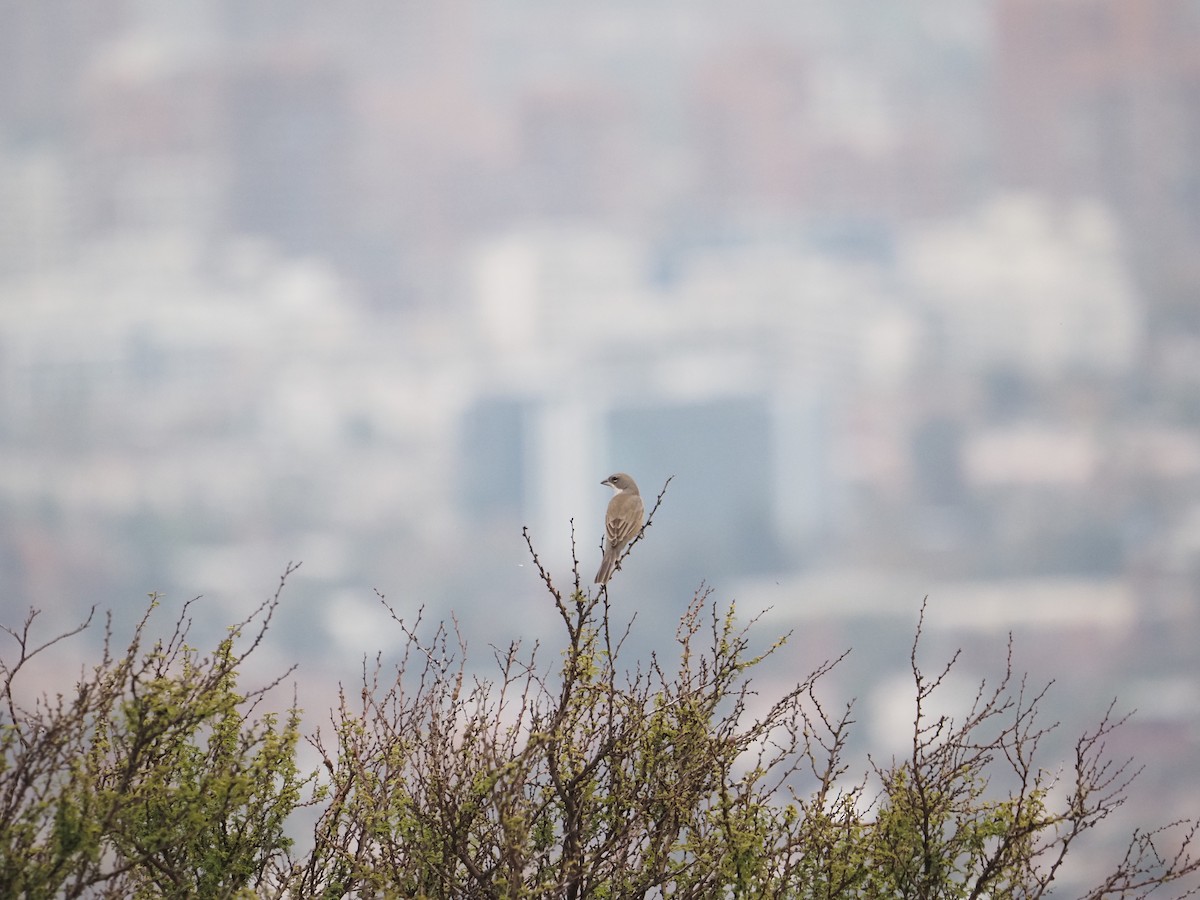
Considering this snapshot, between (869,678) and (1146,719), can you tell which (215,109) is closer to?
(869,678)

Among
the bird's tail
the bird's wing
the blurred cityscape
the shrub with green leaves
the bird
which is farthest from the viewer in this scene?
the blurred cityscape

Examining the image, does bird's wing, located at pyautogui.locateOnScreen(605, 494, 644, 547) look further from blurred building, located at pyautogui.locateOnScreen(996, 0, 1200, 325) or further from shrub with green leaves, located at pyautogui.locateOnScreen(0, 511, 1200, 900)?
blurred building, located at pyautogui.locateOnScreen(996, 0, 1200, 325)

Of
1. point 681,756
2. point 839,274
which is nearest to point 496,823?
point 681,756

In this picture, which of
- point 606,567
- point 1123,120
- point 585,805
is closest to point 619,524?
point 606,567

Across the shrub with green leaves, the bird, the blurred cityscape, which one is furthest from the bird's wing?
the blurred cityscape

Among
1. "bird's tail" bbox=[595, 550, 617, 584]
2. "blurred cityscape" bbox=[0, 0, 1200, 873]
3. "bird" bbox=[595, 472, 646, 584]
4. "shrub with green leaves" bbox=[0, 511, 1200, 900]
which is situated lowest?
"shrub with green leaves" bbox=[0, 511, 1200, 900]

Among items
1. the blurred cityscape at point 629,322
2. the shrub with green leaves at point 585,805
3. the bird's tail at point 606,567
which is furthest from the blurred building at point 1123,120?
the shrub with green leaves at point 585,805
